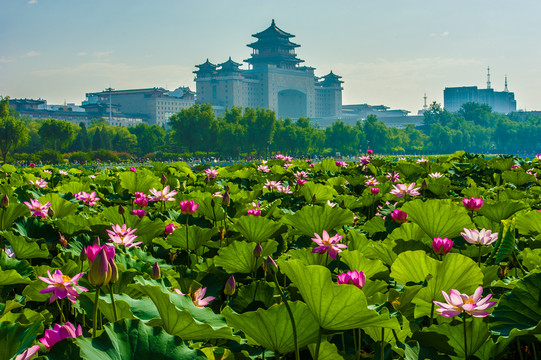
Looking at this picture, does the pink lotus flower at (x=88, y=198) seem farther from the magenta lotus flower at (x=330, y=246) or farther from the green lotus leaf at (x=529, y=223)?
the green lotus leaf at (x=529, y=223)

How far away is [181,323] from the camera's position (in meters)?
0.85

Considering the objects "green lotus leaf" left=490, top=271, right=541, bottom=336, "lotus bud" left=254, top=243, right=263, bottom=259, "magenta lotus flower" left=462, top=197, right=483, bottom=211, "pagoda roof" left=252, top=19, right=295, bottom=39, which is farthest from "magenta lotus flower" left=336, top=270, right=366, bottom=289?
"pagoda roof" left=252, top=19, right=295, bottom=39

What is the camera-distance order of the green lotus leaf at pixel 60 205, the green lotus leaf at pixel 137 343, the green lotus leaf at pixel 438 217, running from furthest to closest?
1. the green lotus leaf at pixel 60 205
2. the green lotus leaf at pixel 438 217
3. the green lotus leaf at pixel 137 343

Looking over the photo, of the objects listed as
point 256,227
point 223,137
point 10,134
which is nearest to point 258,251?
point 256,227

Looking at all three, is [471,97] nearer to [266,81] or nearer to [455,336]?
[266,81]

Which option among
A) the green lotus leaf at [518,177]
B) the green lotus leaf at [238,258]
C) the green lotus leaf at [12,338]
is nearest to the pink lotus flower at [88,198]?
the green lotus leaf at [238,258]

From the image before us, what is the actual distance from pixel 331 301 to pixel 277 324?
127 millimetres

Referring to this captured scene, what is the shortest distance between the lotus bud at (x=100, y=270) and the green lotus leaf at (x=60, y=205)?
129 cm

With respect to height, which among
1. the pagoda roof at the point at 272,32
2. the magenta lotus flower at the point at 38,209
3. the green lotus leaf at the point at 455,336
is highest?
the pagoda roof at the point at 272,32

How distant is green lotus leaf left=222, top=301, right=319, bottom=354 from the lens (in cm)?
89

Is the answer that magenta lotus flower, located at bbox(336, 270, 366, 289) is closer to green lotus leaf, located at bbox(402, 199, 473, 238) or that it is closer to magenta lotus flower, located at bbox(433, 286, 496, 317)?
magenta lotus flower, located at bbox(433, 286, 496, 317)

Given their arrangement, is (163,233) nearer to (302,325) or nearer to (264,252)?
(264,252)

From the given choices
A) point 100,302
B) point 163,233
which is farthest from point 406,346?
point 163,233

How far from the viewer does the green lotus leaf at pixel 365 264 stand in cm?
126
